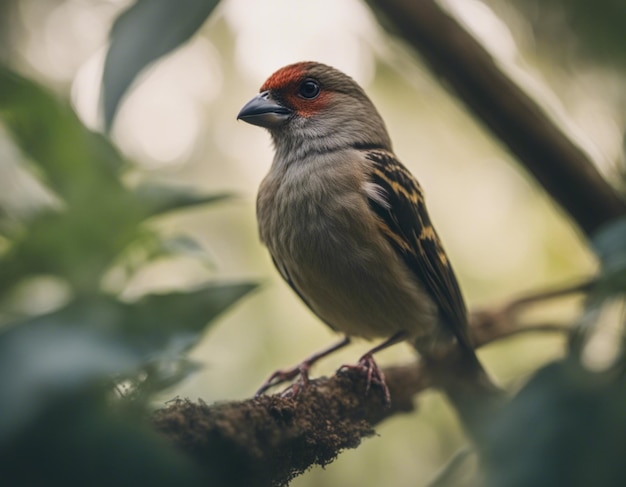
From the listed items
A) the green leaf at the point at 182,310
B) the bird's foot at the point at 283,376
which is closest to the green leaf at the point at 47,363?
the green leaf at the point at 182,310

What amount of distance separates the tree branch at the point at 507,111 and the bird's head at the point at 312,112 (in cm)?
43

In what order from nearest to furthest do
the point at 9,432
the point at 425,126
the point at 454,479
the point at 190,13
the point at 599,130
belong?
the point at 9,432, the point at 190,13, the point at 454,479, the point at 599,130, the point at 425,126

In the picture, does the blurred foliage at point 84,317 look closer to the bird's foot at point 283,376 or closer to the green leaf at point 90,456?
the green leaf at point 90,456

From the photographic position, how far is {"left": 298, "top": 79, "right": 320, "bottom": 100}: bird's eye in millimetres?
3432

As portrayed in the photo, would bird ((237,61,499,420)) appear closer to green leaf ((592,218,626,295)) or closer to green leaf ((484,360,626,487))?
green leaf ((484,360,626,487))

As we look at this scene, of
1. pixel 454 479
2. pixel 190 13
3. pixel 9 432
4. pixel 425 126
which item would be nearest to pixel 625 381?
pixel 454 479

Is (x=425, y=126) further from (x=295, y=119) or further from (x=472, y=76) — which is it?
(x=295, y=119)

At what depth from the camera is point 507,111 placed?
3.71 meters

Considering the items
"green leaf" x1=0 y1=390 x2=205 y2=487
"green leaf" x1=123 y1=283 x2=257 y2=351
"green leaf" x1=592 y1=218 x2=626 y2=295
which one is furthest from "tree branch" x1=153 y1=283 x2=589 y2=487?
"green leaf" x1=592 y1=218 x2=626 y2=295

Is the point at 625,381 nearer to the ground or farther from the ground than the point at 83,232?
nearer to the ground

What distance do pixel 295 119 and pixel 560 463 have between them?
197 centimetres

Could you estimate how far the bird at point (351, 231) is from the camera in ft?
9.57

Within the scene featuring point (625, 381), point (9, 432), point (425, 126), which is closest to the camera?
point (9, 432)

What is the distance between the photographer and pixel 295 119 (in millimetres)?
3406
